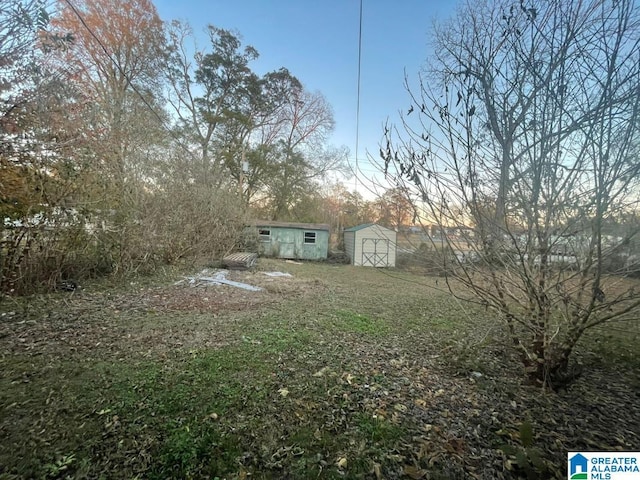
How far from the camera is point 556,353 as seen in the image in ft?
7.72

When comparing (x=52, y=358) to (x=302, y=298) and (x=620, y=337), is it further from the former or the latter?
→ (x=620, y=337)

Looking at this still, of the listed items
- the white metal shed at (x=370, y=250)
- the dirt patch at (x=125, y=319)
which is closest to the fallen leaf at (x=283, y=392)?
the dirt patch at (x=125, y=319)

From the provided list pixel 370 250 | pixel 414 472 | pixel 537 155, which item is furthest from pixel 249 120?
pixel 414 472

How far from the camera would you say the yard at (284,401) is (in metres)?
1.53

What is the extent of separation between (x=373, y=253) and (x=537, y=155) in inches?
479

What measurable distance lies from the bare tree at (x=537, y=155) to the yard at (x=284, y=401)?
2.19 feet

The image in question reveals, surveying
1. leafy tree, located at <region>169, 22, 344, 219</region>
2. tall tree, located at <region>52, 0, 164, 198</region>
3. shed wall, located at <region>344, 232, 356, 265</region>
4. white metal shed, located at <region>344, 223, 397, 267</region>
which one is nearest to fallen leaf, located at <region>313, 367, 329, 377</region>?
tall tree, located at <region>52, 0, 164, 198</region>

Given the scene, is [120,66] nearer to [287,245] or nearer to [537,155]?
[287,245]

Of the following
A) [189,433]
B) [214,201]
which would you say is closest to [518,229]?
[189,433]

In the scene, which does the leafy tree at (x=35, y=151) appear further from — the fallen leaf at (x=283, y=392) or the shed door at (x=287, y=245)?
the shed door at (x=287, y=245)

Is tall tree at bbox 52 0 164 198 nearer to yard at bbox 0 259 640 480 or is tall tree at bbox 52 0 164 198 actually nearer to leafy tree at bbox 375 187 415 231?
yard at bbox 0 259 640 480

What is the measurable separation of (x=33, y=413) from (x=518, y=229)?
3.67 m

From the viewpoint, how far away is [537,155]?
206cm

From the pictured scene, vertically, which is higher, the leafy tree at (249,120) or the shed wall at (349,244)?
the leafy tree at (249,120)
